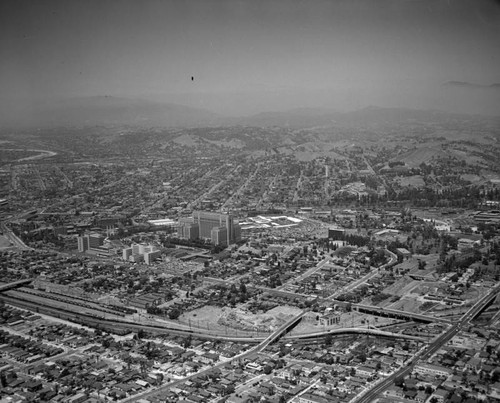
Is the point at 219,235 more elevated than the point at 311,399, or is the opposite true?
the point at 219,235

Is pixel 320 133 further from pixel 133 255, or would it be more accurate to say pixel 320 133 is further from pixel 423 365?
pixel 423 365

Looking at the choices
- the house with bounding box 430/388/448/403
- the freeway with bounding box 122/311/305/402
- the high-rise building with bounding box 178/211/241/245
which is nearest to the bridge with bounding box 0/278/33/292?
the high-rise building with bounding box 178/211/241/245

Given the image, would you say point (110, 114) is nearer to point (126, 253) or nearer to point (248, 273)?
point (126, 253)

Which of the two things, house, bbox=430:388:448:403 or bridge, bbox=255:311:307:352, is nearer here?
house, bbox=430:388:448:403

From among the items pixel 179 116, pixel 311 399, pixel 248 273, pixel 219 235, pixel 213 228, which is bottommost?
pixel 248 273

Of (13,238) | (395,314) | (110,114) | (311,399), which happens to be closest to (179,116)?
(110,114)

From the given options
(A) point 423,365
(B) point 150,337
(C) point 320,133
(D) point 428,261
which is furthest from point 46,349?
(C) point 320,133

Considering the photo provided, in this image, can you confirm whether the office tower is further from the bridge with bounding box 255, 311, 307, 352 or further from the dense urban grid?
the bridge with bounding box 255, 311, 307, 352
